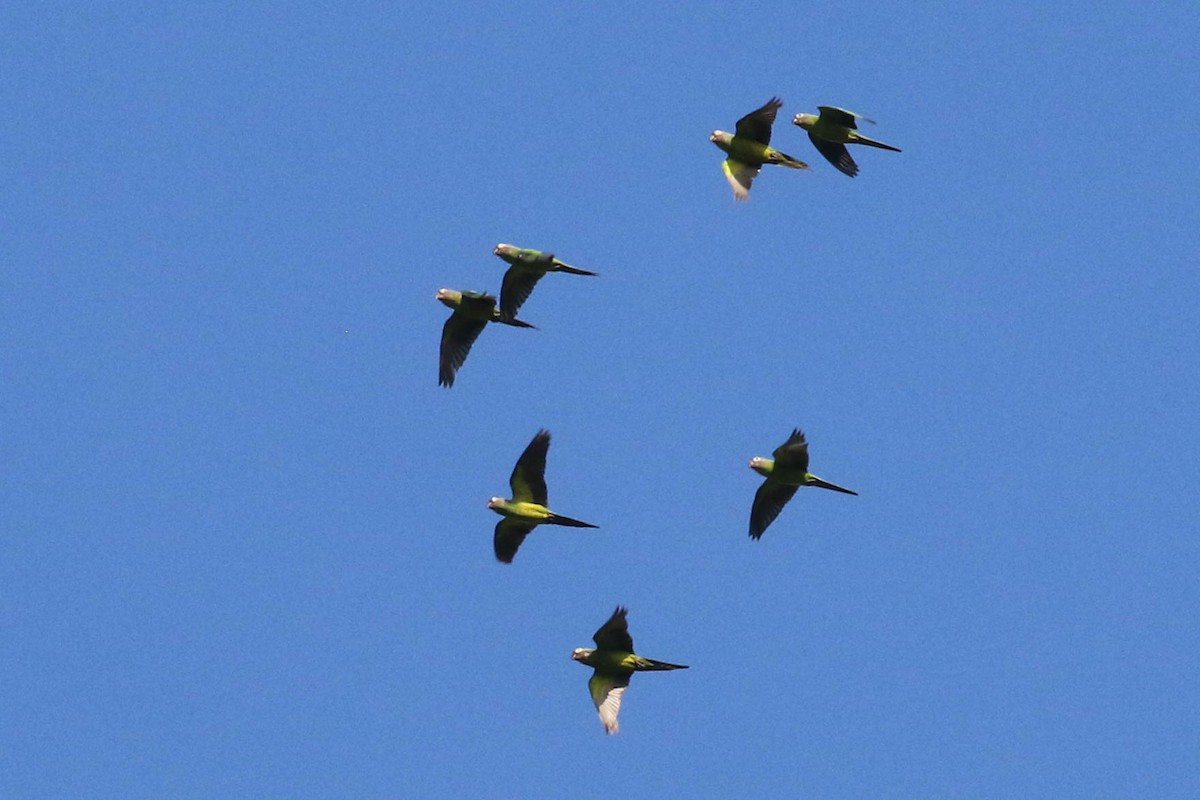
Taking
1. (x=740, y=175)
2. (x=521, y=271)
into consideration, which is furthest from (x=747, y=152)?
(x=521, y=271)

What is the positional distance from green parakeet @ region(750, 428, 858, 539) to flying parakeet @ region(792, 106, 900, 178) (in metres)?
6.19

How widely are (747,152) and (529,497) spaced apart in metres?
8.02

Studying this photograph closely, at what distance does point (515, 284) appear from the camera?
3791 centimetres

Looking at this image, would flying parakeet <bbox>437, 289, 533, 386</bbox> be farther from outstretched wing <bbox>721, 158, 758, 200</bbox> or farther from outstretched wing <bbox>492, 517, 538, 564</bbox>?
outstretched wing <bbox>721, 158, 758, 200</bbox>

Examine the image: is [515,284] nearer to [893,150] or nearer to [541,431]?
[541,431]

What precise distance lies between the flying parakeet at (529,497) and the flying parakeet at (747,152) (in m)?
6.30

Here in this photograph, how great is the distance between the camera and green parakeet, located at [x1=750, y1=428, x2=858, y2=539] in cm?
3719

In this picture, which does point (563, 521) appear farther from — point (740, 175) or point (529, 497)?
point (740, 175)

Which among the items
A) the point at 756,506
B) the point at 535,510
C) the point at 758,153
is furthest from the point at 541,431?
the point at 758,153

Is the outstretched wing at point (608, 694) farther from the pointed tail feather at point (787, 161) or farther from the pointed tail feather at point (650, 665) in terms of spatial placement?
the pointed tail feather at point (787, 161)

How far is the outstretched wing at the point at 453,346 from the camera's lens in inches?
1521

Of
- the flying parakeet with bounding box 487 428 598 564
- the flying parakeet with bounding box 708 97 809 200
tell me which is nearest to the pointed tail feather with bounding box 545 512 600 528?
the flying parakeet with bounding box 487 428 598 564

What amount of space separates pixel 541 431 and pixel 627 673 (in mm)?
4913

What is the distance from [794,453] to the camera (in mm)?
37188
